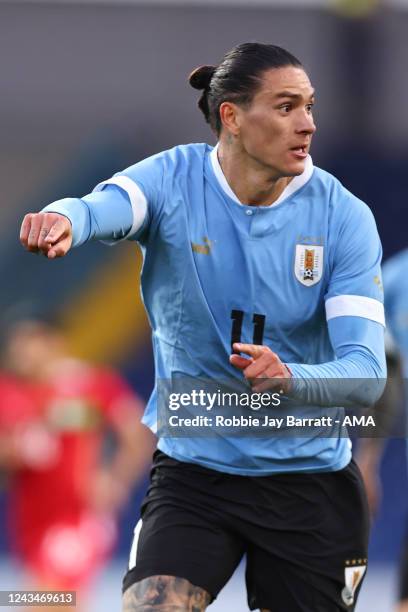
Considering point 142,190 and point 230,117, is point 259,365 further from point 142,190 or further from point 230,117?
point 230,117

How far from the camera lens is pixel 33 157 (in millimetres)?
11562

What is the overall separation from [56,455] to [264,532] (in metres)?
3.87

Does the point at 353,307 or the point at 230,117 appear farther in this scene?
the point at 230,117

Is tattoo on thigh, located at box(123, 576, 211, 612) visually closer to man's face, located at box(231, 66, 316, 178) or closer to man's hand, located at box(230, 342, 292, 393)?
man's hand, located at box(230, 342, 292, 393)

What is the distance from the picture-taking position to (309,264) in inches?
163

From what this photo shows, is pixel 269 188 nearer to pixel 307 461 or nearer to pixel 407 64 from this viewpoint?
pixel 307 461

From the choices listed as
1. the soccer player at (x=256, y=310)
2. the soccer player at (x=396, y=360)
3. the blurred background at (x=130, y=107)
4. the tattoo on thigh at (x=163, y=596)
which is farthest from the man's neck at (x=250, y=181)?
the blurred background at (x=130, y=107)

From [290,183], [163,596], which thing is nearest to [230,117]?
[290,183]

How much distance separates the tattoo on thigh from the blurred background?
23.1ft

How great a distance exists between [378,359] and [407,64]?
7897mm

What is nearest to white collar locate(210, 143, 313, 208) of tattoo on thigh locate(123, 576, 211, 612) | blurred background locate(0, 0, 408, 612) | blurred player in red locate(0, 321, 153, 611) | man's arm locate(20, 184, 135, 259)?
man's arm locate(20, 184, 135, 259)

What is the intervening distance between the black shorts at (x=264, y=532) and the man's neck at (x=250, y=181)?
2.63ft

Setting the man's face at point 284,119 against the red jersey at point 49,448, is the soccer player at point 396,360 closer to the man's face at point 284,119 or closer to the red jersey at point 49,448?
the man's face at point 284,119

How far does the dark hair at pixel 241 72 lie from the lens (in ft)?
13.6
